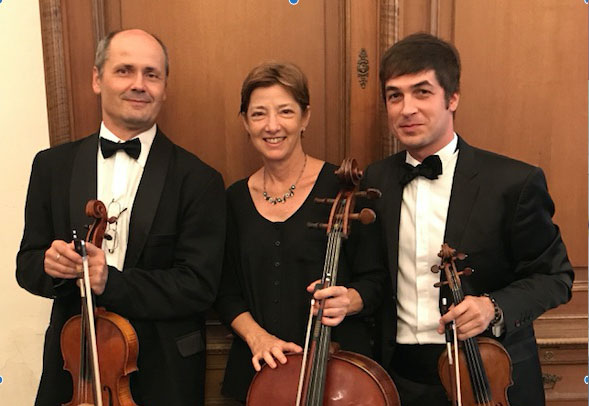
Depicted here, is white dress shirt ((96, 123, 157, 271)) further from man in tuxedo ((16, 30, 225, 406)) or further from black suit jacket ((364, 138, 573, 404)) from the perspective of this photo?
black suit jacket ((364, 138, 573, 404))

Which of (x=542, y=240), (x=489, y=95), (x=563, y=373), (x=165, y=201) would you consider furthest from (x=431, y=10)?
(x=563, y=373)

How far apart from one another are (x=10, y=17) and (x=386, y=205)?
1.46m

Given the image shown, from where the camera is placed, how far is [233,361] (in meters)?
1.79

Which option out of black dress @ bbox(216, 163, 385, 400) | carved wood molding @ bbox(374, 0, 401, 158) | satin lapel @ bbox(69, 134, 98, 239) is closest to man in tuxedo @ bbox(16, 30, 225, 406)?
→ satin lapel @ bbox(69, 134, 98, 239)

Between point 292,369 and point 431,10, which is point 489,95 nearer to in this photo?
point 431,10

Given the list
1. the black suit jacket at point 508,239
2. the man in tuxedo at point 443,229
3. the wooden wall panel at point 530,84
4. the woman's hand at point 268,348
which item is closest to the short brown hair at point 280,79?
the man in tuxedo at point 443,229

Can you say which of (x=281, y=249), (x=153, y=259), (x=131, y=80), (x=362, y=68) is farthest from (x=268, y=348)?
(x=362, y=68)

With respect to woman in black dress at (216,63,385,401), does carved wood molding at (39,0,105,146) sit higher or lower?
higher

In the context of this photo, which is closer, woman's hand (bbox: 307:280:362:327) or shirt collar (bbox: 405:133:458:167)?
woman's hand (bbox: 307:280:362:327)

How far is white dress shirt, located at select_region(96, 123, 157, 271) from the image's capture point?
1680mm

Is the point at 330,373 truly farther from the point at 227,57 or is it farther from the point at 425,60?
the point at 227,57

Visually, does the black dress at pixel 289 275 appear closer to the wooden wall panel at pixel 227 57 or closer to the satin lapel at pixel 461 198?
the satin lapel at pixel 461 198

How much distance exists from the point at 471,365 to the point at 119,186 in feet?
3.70

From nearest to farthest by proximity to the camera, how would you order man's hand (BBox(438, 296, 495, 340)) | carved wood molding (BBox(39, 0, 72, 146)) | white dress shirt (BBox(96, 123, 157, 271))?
1. man's hand (BBox(438, 296, 495, 340))
2. white dress shirt (BBox(96, 123, 157, 271))
3. carved wood molding (BBox(39, 0, 72, 146))
